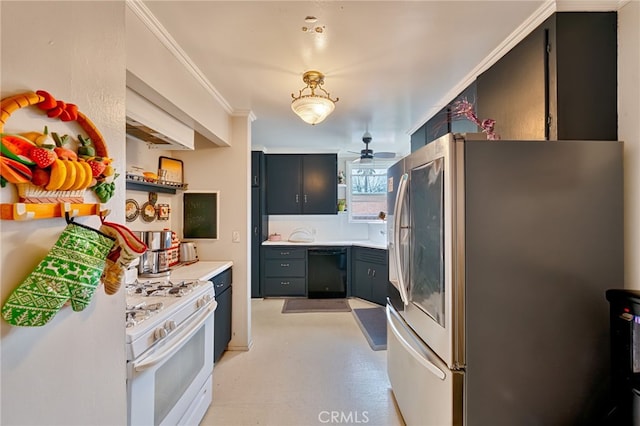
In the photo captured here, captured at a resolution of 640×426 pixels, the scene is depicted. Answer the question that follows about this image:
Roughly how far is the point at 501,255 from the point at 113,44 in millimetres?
1645

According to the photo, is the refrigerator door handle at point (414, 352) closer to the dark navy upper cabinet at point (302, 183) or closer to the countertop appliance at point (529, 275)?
the countertop appliance at point (529, 275)

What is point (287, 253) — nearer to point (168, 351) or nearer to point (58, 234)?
point (168, 351)

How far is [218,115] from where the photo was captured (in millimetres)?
2451

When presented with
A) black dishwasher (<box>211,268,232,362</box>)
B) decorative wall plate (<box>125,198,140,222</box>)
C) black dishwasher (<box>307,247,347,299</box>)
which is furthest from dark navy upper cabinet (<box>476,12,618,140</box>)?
black dishwasher (<box>307,247,347,299</box>)

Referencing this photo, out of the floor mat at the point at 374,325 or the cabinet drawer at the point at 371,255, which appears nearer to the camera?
the floor mat at the point at 374,325

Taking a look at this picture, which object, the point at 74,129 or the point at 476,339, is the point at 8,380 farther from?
the point at 476,339

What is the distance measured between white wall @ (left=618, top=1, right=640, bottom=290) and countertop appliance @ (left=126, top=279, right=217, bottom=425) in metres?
2.15

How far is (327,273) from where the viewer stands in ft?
14.8

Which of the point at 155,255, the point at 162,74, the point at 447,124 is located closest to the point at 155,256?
the point at 155,255

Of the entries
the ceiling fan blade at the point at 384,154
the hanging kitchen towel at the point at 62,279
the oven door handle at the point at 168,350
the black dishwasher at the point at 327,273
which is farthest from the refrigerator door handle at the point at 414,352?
the ceiling fan blade at the point at 384,154

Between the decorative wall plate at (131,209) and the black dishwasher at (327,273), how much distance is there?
8.66ft

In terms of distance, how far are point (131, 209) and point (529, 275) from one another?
105 inches

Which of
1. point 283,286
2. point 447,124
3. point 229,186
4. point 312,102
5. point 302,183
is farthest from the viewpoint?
point 302,183

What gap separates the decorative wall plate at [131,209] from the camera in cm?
220
